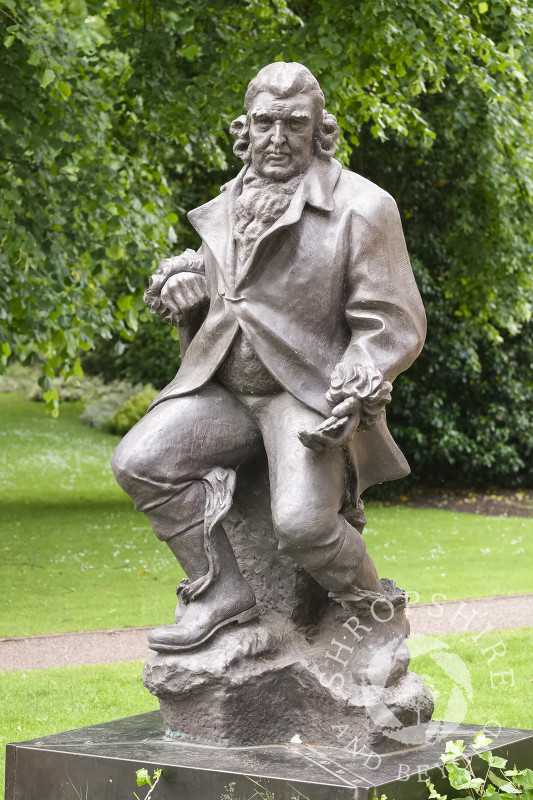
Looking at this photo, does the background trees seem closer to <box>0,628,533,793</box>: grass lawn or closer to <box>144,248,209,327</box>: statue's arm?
<box>0,628,533,793</box>: grass lawn

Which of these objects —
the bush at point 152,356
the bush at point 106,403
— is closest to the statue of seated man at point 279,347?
the bush at point 152,356

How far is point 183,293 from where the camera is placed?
179 inches

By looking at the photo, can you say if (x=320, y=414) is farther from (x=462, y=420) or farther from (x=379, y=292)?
(x=462, y=420)

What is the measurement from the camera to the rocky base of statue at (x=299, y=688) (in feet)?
13.8

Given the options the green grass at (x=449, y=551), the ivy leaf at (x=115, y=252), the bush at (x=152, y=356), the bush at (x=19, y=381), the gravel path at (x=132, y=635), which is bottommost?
the bush at (x=19, y=381)

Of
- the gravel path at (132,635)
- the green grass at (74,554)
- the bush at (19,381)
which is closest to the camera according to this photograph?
the gravel path at (132,635)

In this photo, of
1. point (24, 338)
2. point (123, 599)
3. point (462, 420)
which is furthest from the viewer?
point (462, 420)

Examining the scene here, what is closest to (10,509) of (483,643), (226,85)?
(226,85)

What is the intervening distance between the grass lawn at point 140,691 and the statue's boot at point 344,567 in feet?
6.98

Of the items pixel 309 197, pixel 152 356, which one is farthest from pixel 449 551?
pixel 309 197

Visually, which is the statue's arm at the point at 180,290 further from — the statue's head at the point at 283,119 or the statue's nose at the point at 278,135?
the statue's nose at the point at 278,135

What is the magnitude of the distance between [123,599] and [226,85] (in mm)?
5050

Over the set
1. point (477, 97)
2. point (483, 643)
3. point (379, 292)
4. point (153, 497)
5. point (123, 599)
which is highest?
point (379, 292)

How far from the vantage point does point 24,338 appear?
12.5 m
